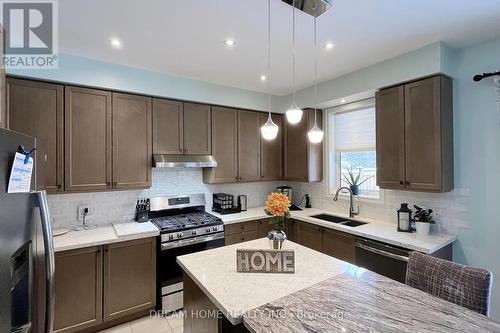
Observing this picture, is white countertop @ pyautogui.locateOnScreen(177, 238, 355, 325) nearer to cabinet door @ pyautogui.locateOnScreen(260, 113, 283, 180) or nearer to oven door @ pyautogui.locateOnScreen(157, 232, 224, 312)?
oven door @ pyautogui.locateOnScreen(157, 232, 224, 312)

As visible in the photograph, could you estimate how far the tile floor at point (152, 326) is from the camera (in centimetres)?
238

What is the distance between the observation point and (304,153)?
3.57 m

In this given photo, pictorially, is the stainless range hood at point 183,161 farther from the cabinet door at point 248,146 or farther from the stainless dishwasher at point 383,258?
the stainless dishwasher at point 383,258

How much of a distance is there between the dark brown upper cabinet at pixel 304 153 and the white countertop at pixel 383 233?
59 cm

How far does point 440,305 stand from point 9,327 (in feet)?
5.99

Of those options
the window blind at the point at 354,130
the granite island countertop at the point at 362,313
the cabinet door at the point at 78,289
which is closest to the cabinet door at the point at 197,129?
the cabinet door at the point at 78,289

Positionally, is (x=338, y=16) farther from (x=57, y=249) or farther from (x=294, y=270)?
(x=57, y=249)

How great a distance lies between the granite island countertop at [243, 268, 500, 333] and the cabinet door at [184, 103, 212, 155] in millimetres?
2290

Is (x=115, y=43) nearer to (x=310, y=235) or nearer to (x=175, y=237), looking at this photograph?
(x=175, y=237)

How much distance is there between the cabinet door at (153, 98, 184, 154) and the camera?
9.46 feet

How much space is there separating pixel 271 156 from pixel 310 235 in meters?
1.37

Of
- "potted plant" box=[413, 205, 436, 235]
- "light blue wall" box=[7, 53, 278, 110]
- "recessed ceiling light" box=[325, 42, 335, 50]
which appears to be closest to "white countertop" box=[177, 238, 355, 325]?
"potted plant" box=[413, 205, 436, 235]

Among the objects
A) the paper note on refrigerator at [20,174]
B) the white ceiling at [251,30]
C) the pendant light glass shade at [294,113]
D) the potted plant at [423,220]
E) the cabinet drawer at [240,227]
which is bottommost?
the cabinet drawer at [240,227]

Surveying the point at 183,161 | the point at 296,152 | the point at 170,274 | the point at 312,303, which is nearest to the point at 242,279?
the point at 312,303
